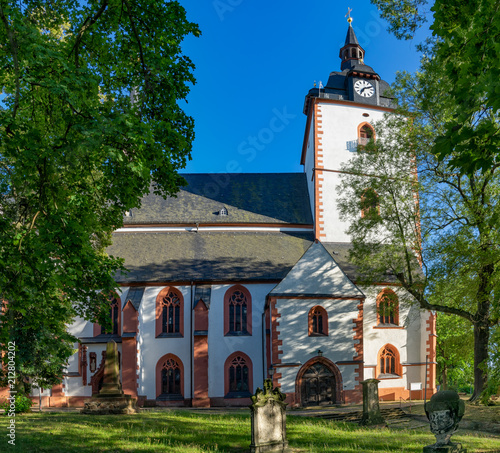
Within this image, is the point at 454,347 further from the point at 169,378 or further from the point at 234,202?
the point at 169,378

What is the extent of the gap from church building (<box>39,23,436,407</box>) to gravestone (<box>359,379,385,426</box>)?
485cm

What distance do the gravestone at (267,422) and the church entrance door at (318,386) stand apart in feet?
35.1

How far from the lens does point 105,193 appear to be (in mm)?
8820

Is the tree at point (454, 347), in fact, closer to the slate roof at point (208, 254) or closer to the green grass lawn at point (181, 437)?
the slate roof at point (208, 254)

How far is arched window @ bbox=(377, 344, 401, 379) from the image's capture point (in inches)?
952

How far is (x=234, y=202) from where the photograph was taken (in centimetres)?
2908

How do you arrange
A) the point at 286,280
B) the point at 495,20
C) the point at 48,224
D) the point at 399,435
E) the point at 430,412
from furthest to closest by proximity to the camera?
the point at 286,280 < the point at 399,435 < the point at 430,412 < the point at 48,224 < the point at 495,20

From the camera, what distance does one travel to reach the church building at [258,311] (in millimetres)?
21969

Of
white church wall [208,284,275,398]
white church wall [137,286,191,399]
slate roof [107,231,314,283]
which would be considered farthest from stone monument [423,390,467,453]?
white church wall [137,286,191,399]

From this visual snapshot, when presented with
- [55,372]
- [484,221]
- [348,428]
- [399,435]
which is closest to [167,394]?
[55,372]

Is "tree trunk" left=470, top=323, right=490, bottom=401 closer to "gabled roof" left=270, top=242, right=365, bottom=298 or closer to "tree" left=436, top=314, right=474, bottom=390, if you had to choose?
"tree" left=436, top=314, right=474, bottom=390

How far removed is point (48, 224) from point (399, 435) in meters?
10.5

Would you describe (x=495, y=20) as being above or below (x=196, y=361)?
above

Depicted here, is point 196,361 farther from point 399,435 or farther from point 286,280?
point 399,435
